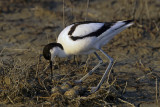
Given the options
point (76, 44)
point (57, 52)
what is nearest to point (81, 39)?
point (76, 44)

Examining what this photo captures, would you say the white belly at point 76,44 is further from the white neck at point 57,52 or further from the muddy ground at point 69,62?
the muddy ground at point 69,62

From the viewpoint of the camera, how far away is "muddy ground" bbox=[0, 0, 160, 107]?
125 inches

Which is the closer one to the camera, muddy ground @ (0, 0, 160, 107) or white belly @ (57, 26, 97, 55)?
muddy ground @ (0, 0, 160, 107)

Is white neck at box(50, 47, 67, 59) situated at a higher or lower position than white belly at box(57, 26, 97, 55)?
lower

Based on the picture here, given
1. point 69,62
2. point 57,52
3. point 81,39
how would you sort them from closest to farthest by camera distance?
1. point 81,39
2. point 57,52
3. point 69,62

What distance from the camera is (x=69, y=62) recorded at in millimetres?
4199

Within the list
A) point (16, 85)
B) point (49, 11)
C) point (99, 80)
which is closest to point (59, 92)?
point (16, 85)

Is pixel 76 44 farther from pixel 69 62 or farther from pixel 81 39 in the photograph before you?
pixel 69 62

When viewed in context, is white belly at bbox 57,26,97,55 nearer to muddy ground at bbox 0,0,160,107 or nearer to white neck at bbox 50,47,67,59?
white neck at bbox 50,47,67,59

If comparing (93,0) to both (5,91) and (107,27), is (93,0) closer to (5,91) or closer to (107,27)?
(107,27)

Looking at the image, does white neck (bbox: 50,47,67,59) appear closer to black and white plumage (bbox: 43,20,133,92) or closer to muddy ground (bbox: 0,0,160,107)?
black and white plumage (bbox: 43,20,133,92)

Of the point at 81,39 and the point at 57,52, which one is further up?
the point at 81,39

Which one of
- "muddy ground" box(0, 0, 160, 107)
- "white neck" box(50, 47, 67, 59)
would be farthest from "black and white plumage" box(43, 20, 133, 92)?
"muddy ground" box(0, 0, 160, 107)

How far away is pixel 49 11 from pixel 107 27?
2532 mm
